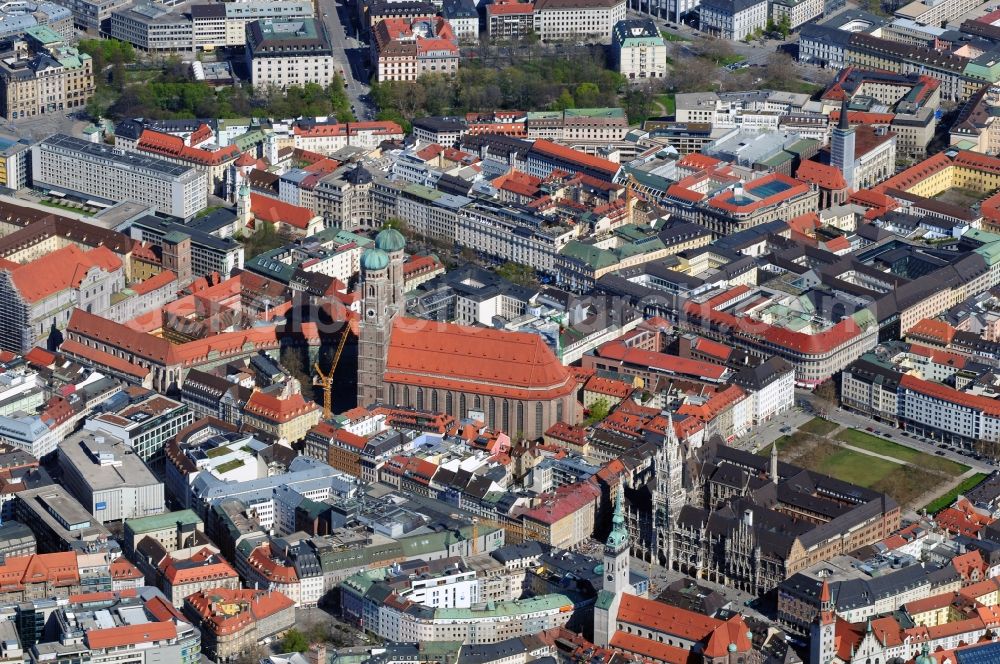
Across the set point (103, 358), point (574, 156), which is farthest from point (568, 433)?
point (574, 156)

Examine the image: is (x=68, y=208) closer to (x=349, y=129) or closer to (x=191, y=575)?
(x=349, y=129)

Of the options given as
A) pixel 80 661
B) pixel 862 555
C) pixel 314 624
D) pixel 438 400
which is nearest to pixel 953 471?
pixel 862 555

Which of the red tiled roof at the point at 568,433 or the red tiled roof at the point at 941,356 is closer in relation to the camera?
the red tiled roof at the point at 568,433

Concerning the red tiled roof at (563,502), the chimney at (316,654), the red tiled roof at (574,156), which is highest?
the red tiled roof at (574,156)

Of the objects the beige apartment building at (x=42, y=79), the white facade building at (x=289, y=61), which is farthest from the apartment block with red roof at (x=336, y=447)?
the beige apartment building at (x=42, y=79)

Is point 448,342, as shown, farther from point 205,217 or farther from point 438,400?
point 205,217

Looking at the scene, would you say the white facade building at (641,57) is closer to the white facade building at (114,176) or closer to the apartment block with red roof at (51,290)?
the white facade building at (114,176)
